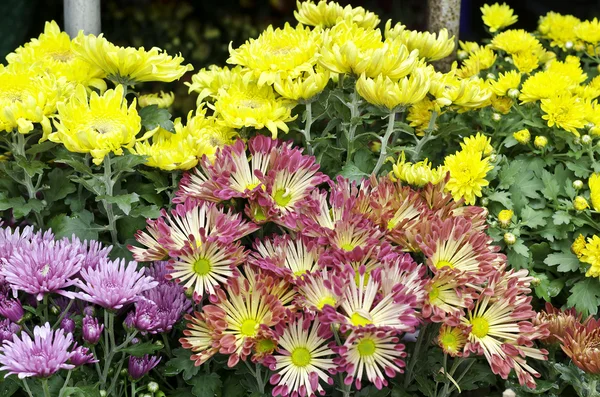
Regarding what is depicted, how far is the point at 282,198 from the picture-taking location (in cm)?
153

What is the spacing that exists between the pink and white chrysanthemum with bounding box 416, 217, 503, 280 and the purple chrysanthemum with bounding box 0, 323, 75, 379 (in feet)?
2.26

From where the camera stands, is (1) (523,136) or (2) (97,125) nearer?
(2) (97,125)

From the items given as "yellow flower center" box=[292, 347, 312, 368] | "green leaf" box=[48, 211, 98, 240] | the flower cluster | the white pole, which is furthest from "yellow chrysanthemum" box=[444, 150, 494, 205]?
the white pole

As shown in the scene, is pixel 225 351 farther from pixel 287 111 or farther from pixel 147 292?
pixel 287 111

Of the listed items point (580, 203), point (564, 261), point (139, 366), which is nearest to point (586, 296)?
point (564, 261)

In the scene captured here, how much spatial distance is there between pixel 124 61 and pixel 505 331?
1.00 meters

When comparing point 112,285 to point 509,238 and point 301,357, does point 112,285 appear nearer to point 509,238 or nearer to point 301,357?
point 301,357

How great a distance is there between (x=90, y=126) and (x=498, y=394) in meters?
1.16

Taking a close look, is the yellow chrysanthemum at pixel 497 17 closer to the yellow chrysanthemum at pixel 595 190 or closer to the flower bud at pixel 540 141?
the flower bud at pixel 540 141

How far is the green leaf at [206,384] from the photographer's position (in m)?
1.50

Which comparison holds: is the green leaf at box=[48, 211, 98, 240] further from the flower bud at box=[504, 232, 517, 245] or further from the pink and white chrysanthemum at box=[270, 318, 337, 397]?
the flower bud at box=[504, 232, 517, 245]

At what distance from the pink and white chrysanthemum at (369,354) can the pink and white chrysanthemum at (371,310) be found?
19mm

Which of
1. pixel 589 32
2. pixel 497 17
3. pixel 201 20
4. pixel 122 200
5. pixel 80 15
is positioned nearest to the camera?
pixel 122 200

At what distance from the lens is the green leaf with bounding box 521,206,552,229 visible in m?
1.84
